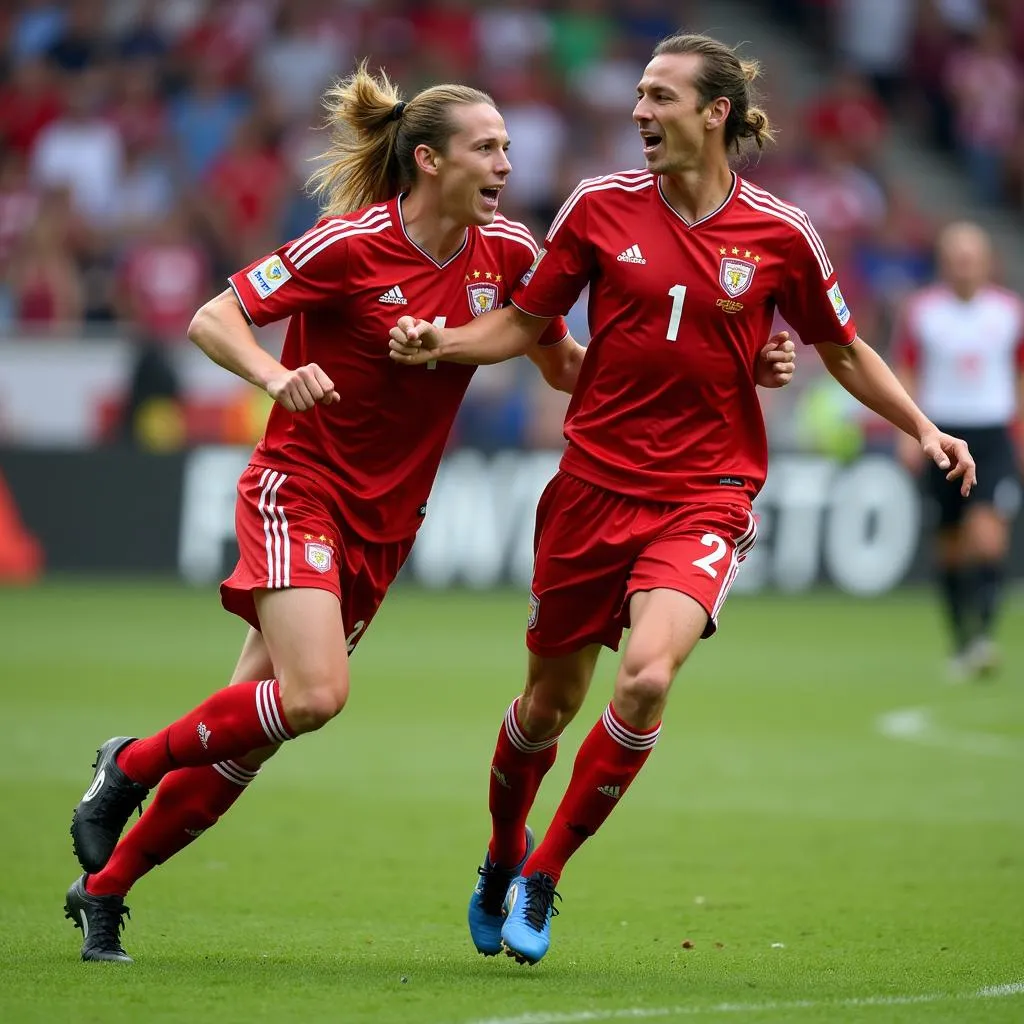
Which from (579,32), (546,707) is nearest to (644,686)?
(546,707)

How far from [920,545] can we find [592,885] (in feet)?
35.9

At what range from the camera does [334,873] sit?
7188mm

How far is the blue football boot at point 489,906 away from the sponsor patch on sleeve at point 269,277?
6.06 ft

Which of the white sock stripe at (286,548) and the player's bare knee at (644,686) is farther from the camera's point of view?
the white sock stripe at (286,548)

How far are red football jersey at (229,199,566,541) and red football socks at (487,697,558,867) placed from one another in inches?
28.8

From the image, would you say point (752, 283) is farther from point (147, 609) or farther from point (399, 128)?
point (147, 609)

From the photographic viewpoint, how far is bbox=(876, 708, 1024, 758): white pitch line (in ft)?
32.8

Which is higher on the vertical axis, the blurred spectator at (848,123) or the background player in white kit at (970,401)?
the blurred spectator at (848,123)

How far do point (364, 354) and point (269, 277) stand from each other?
35 centimetres

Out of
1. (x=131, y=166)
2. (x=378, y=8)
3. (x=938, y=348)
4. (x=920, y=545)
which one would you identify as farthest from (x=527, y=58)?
(x=938, y=348)

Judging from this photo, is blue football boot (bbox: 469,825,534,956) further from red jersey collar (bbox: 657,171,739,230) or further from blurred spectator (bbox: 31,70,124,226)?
blurred spectator (bbox: 31,70,124,226)

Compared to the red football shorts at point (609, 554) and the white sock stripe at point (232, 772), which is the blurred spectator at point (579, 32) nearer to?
the red football shorts at point (609, 554)

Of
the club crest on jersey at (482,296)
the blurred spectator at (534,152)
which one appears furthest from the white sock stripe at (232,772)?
the blurred spectator at (534,152)

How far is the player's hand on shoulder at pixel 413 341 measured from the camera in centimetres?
563
